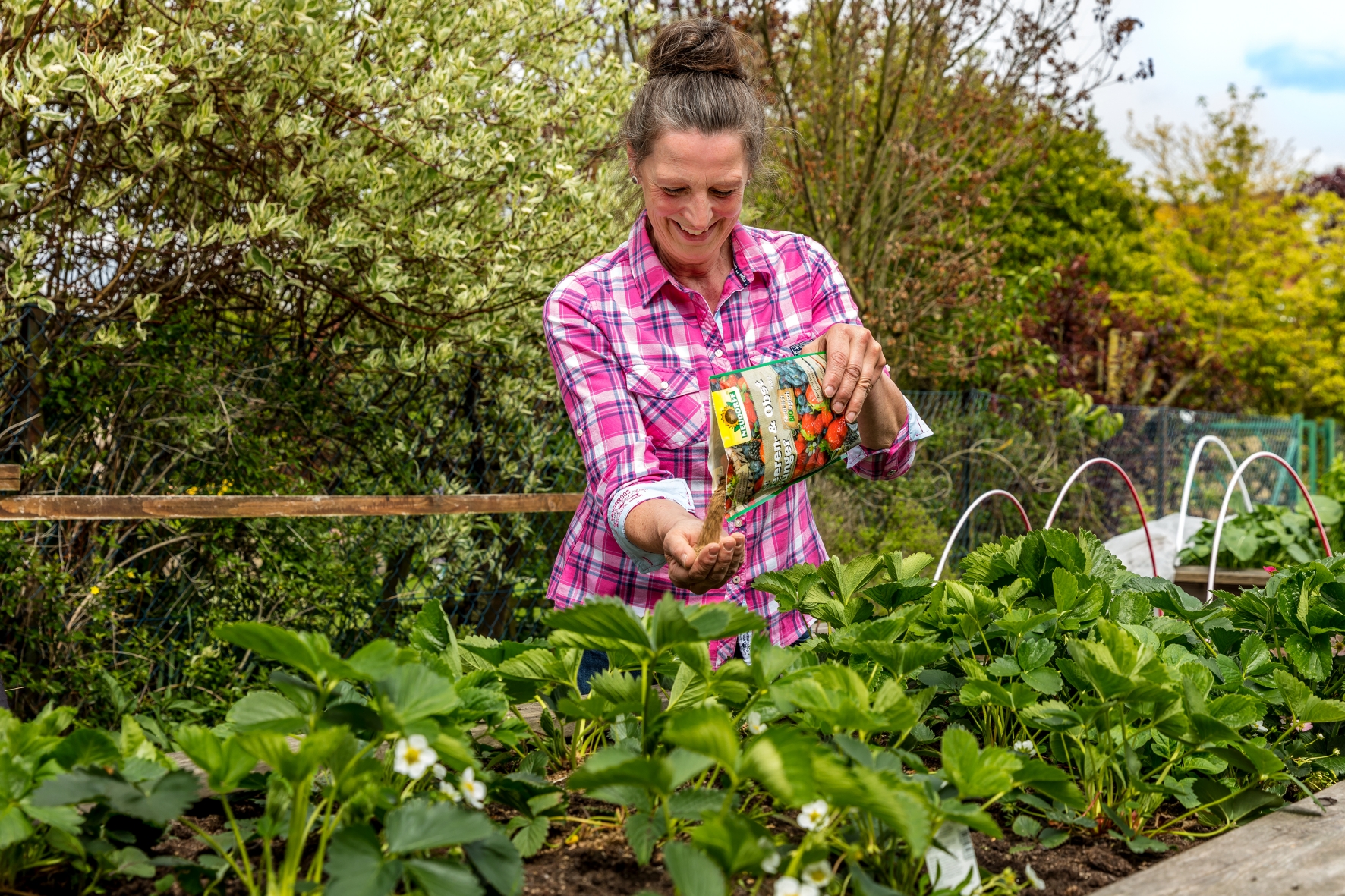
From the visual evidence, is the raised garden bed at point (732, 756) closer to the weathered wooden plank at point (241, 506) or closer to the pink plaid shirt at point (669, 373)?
the pink plaid shirt at point (669, 373)

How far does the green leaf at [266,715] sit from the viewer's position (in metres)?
0.91

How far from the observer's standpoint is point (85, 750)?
0.93m

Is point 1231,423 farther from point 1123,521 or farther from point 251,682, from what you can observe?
point 251,682

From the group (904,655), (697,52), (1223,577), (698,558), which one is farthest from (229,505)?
(1223,577)

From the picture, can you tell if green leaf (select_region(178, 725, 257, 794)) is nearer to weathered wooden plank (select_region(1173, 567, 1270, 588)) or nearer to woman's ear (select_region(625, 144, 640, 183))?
woman's ear (select_region(625, 144, 640, 183))

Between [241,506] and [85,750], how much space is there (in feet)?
7.27

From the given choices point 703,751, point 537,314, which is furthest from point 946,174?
point 703,751

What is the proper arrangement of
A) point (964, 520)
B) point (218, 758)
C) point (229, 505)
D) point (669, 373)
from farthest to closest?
1. point (229, 505)
2. point (964, 520)
3. point (669, 373)
4. point (218, 758)

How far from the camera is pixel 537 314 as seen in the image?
151 inches

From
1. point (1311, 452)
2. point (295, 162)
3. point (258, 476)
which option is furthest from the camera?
point (1311, 452)

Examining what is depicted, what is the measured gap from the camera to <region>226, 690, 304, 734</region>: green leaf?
91cm

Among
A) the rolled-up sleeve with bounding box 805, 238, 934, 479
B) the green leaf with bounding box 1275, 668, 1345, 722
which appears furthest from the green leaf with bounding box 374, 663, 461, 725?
the rolled-up sleeve with bounding box 805, 238, 934, 479

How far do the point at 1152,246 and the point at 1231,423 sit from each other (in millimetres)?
A: 5490

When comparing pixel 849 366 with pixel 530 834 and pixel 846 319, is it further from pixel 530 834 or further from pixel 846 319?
pixel 530 834
